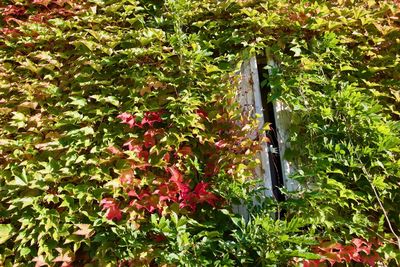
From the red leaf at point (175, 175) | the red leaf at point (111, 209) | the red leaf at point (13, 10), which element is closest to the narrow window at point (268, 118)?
the red leaf at point (175, 175)

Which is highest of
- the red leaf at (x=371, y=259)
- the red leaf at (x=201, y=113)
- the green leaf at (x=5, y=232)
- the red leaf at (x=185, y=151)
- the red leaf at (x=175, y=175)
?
the red leaf at (x=201, y=113)

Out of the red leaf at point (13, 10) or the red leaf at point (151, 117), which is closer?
the red leaf at point (151, 117)

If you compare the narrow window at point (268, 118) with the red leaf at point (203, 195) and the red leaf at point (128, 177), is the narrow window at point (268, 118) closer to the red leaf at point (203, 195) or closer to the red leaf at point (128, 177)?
the red leaf at point (203, 195)

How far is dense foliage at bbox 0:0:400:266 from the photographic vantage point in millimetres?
2389

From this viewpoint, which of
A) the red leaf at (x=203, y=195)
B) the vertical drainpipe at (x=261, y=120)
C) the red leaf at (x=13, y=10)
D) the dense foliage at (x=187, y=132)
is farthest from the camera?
the red leaf at (x=13, y=10)

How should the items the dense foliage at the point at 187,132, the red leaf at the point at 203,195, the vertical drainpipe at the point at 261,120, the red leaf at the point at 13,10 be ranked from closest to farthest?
the dense foliage at the point at 187,132 → the red leaf at the point at 203,195 → the vertical drainpipe at the point at 261,120 → the red leaf at the point at 13,10

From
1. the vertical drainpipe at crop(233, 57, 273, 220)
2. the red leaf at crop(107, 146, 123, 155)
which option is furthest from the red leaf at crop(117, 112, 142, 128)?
the vertical drainpipe at crop(233, 57, 273, 220)

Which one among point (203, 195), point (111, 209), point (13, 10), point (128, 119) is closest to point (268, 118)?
point (203, 195)

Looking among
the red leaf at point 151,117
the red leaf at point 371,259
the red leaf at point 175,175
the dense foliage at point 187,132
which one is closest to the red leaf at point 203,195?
the dense foliage at point 187,132

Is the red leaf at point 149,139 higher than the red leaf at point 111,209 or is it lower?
higher

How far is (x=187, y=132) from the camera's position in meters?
2.69

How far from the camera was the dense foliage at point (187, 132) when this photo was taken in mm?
2389

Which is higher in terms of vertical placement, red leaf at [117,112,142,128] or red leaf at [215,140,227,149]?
red leaf at [117,112,142,128]

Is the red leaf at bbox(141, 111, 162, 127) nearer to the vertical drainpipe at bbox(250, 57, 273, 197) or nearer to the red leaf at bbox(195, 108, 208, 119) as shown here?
the red leaf at bbox(195, 108, 208, 119)
